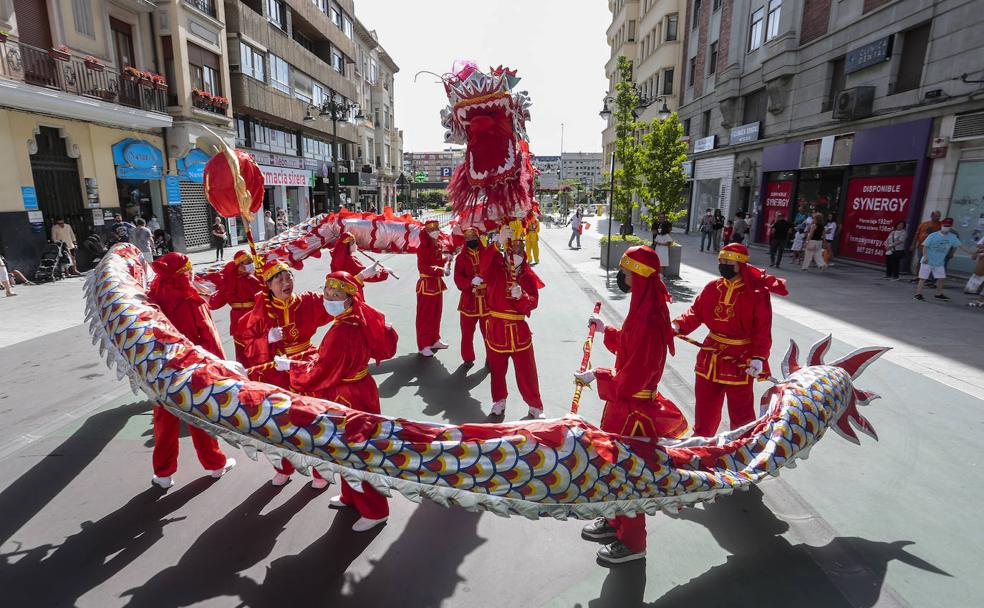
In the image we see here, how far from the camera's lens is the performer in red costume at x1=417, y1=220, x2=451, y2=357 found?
652cm

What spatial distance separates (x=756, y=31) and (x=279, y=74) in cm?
1950

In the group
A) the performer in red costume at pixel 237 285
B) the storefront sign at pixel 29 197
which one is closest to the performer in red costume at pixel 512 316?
the performer in red costume at pixel 237 285

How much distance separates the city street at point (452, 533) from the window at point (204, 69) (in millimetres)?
14642

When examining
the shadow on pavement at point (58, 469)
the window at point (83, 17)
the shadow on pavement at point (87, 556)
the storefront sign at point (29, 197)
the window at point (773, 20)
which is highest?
the window at point (773, 20)

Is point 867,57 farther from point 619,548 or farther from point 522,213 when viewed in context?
point 619,548

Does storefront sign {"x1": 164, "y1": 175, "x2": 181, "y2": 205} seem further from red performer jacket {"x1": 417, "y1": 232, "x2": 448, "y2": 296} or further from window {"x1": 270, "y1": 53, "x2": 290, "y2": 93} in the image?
red performer jacket {"x1": 417, "y1": 232, "x2": 448, "y2": 296}

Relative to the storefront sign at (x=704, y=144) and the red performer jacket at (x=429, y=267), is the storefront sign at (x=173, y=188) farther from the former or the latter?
the storefront sign at (x=704, y=144)

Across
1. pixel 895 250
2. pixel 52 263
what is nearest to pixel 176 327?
pixel 52 263

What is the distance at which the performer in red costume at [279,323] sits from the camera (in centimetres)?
367

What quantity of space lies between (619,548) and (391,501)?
1619 millimetres

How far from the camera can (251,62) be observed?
19281 mm

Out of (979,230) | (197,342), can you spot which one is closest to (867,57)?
(979,230)

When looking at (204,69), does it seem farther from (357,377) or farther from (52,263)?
(357,377)

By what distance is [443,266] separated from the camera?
6723mm
